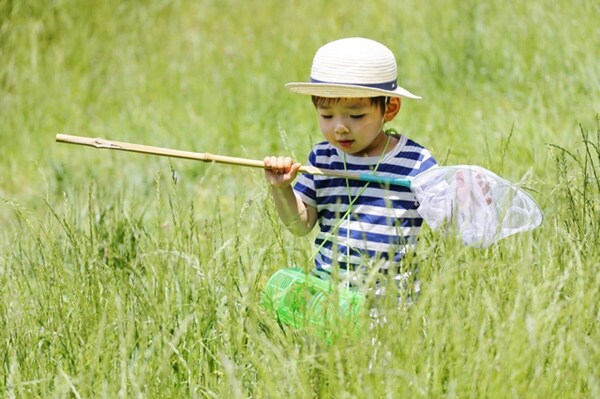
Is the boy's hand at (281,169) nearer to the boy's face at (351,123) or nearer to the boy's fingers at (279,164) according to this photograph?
the boy's fingers at (279,164)

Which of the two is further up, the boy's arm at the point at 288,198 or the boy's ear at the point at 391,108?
the boy's ear at the point at 391,108

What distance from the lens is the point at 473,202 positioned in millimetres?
2988

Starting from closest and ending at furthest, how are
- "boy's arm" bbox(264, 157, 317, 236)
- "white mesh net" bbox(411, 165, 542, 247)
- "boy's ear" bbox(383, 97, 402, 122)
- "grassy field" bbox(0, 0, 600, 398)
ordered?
"grassy field" bbox(0, 0, 600, 398) < "white mesh net" bbox(411, 165, 542, 247) < "boy's arm" bbox(264, 157, 317, 236) < "boy's ear" bbox(383, 97, 402, 122)

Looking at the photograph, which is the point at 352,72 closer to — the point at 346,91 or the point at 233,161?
the point at 346,91

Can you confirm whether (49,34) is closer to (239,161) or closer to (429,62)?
(429,62)

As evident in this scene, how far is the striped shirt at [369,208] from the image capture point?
3041 mm

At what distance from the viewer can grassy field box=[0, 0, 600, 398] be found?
2535 mm

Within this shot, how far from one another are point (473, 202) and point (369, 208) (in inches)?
11.4

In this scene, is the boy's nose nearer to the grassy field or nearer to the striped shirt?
the striped shirt

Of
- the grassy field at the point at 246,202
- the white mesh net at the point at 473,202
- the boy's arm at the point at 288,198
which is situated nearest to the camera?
the grassy field at the point at 246,202

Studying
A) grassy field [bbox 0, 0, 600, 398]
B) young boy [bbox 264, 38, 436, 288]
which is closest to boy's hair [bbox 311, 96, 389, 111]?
young boy [bbox 264, 38, 436, 288]

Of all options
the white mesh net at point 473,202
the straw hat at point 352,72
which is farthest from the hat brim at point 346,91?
the white mesh net at point 473,202

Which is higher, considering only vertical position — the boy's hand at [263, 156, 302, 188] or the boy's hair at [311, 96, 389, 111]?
the boy's hair at [311, 96, 389, 111]

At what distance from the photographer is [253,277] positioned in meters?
2.98
